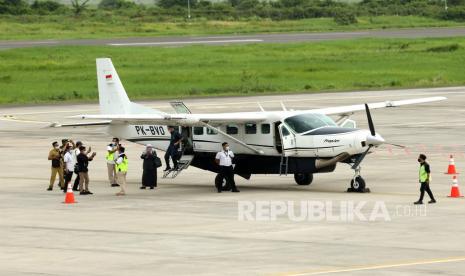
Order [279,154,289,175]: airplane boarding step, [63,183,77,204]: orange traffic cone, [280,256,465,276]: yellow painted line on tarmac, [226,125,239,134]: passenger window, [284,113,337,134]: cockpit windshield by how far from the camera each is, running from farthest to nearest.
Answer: [226,125,239,134]: passenger window, [279,154,289,175]: airplane boarding step, [284,113,337,134]: cockpit windshield, [63,183,77,204]: orange traffic cone, [280,256,465,276]: yellow painted line on tarmac

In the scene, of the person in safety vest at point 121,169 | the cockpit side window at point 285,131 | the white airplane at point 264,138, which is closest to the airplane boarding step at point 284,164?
the white airplane at point 264,138

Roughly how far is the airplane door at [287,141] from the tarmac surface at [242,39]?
64119 mm

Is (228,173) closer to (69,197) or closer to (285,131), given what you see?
(285,131)

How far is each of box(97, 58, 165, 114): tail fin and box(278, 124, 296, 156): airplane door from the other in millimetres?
5245

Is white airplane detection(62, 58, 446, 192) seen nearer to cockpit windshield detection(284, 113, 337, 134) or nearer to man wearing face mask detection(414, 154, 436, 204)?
cockpit windshield detection(284, 113, 337, 134)

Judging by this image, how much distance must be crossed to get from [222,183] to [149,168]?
2312 mm

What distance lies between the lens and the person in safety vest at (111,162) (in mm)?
33406

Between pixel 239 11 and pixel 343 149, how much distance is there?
11652 cm

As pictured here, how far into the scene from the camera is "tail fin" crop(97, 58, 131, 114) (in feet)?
117

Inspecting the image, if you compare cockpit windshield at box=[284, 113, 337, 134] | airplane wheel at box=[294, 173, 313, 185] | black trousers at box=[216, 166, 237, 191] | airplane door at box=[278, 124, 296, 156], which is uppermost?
cockpit windshield at box=[284, 113, 337, 134]

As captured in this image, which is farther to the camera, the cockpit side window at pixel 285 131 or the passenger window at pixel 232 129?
the passenger window at pixel 232 129

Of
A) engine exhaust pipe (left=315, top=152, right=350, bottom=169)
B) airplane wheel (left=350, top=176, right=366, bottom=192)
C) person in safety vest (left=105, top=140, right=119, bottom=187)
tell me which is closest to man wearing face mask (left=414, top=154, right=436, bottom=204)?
airplane wheel (left=350, top=176, right=366, bottom=192)

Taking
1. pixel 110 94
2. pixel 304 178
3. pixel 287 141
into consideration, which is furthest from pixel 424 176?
pixel 110 94

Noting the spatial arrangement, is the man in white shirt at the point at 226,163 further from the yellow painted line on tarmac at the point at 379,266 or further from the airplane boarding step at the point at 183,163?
the yellow painted line on tarmac at the point at 379,266
